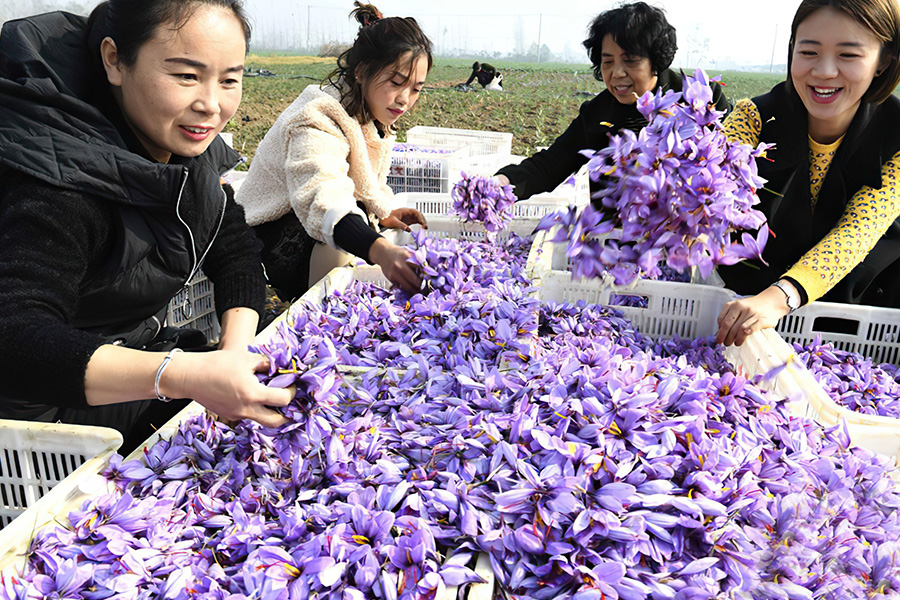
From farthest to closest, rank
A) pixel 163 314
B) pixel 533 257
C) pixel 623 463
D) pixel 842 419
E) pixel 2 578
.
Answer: pixel 533 257
pixel 163 314
pixel 842 419
pixel 623 463
pixel 2 578

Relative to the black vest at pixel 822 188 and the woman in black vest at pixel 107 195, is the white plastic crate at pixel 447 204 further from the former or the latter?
the woman in black vest at pixel 107 195

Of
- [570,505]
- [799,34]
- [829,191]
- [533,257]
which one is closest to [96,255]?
[570,505]

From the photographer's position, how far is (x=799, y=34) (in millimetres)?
2035

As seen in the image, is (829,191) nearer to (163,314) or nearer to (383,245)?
(383,245)

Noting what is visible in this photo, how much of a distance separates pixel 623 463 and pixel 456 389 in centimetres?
47

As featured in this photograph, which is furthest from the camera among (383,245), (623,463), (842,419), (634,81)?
(634,81)

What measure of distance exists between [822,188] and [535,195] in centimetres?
155

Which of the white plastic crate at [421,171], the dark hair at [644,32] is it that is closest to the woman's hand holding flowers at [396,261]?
the dark hair at [644,32]

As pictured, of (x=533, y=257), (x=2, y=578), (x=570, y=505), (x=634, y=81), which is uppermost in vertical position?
(x=634, y=81)

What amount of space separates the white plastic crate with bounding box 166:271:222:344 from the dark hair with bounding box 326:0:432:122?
3.18 feet

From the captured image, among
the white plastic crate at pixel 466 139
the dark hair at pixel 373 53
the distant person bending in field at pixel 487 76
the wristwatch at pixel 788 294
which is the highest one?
the distant person bending in field at pixel 487 76

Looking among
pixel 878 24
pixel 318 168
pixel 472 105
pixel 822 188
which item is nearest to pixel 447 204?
pixel 318 168

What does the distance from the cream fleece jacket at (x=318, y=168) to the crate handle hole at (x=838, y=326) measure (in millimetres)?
1731

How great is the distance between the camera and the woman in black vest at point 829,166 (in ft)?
6.25
